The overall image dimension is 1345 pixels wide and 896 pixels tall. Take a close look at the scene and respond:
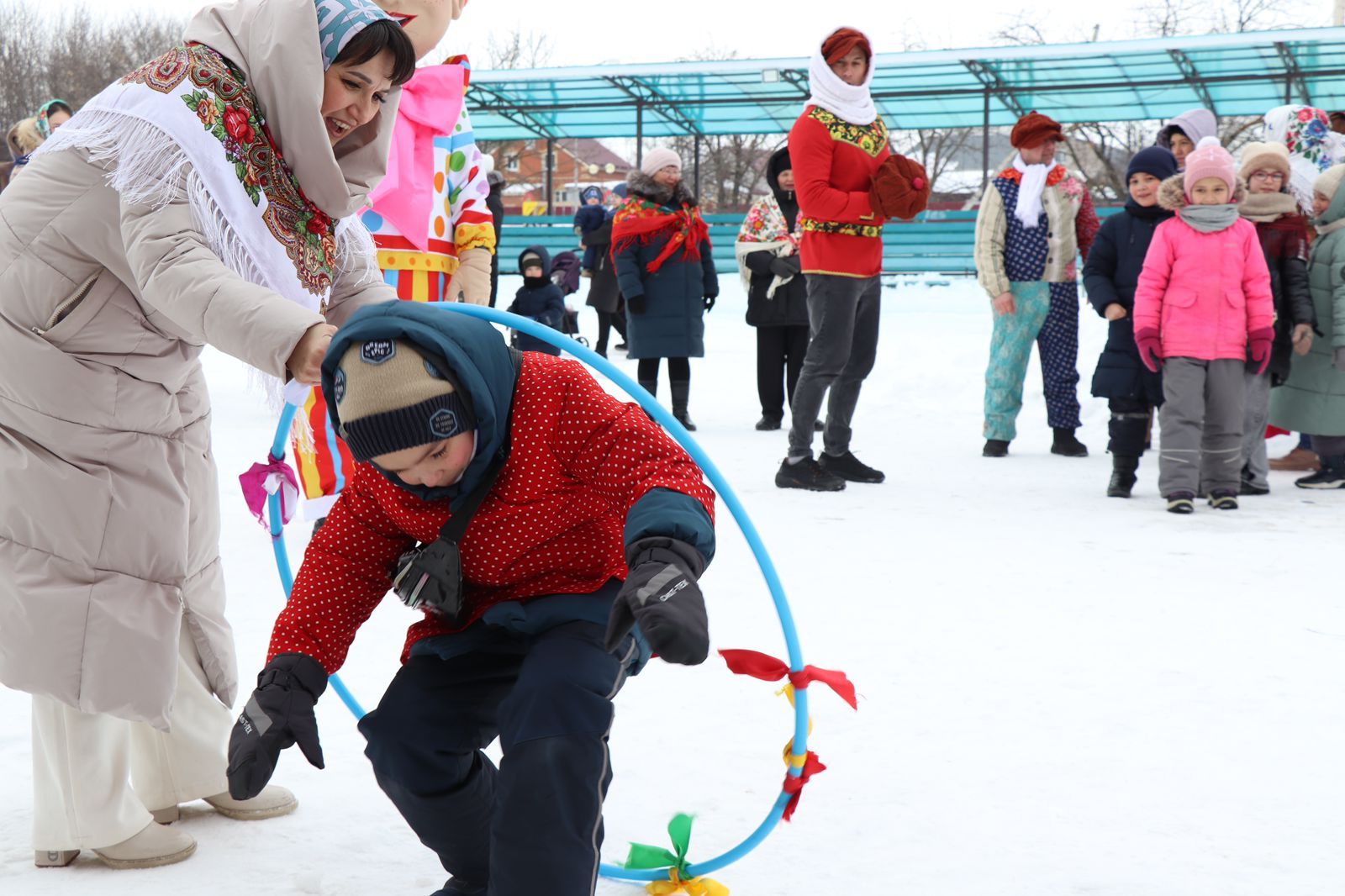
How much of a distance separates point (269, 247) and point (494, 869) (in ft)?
3.55

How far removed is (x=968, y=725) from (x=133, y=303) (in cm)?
207

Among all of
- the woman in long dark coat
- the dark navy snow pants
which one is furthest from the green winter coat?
the dark navy snow pants

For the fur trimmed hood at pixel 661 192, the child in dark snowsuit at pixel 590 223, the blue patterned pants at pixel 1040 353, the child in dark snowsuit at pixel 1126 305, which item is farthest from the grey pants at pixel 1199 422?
the child in dark snowsuit at pixel 590 223

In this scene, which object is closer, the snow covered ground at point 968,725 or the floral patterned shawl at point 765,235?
the snow covered ground at point 968,725

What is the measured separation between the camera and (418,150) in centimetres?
422

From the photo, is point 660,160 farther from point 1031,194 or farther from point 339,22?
point 339,22

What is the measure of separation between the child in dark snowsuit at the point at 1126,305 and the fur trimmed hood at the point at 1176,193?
27 cm

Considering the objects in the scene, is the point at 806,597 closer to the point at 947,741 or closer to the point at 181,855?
the point at 947,741

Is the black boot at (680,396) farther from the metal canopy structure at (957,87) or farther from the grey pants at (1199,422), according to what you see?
the metal canopy structure at (957,87)

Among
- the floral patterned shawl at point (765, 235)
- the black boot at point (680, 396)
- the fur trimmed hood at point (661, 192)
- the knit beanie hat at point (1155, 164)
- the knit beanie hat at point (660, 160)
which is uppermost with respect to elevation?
the knit beanie hat at point (660, 160)

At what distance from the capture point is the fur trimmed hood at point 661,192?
27.2 ft

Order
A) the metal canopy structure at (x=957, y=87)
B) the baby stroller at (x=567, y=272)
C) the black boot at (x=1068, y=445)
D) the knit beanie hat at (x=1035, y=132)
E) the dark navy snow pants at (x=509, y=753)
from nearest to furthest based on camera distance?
the dark navy snow pants at (x=509, y=753) → the knit beanie hat at (x=1035, y=132) → the black boot at (x=1068, y=445) → the baby stroller at (x=567, y=272) → the metal canopy structure at (x=957, y=87)

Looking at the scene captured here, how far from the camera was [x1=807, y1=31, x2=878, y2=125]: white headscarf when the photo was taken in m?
5.86

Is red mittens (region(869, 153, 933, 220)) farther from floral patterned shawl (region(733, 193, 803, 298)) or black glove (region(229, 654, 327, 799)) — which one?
black glove (region(229, 654, 327, 799))
